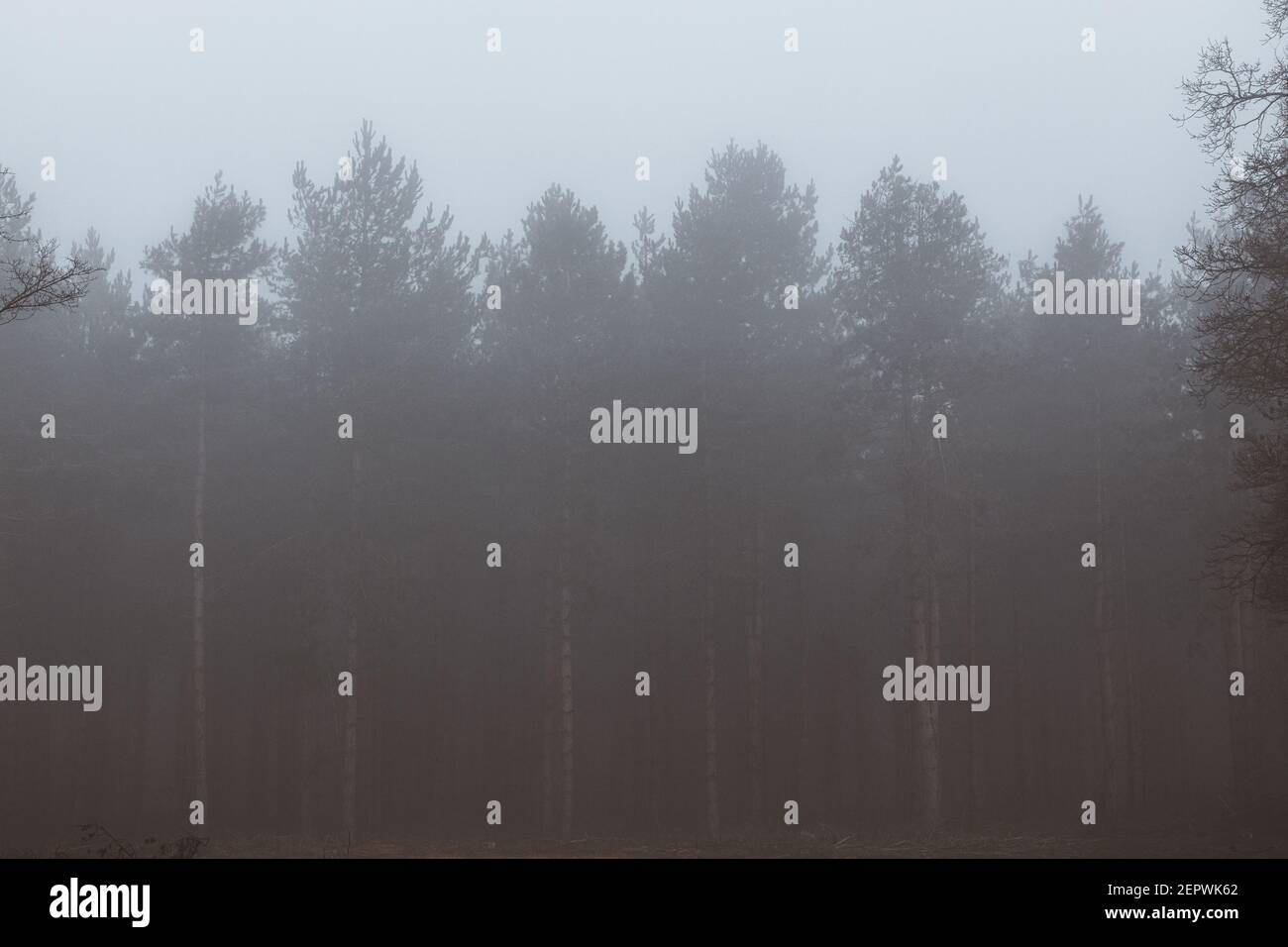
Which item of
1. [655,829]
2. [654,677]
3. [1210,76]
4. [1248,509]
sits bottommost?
[655,829]

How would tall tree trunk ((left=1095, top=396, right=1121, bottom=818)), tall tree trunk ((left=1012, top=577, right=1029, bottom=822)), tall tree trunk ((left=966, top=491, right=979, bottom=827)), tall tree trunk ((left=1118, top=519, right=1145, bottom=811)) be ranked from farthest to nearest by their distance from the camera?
tall tree trunk ((left=1012, top=577, right=1029, bottom=822)) < tall tree trunk ((left=1118, top=519, right=1145, bottom=811)) < tall tree trunk ((left=966, top=491, right=979, bottom=827)) < tall tree trunk ((left=1095, top=396, right=1121, bottom=818))

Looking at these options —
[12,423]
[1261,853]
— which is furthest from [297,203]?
[1261,853]

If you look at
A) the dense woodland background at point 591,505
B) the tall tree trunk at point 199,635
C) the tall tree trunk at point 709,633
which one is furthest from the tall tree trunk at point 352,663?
the tall tree trunk at point 709,633

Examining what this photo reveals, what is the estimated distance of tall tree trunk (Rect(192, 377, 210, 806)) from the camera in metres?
25.3

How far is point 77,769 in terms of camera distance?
29.9 meters

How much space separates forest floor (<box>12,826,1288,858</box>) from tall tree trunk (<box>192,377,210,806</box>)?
1.82m

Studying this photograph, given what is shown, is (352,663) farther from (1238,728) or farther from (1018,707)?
(1018,707)

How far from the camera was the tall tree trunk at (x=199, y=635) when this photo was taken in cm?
2534

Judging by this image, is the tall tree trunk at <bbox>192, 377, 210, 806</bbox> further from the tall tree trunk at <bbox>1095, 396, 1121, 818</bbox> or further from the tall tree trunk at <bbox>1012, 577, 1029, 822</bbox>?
the tall tree trunk at <bbox>1012, 577, 1029, 822</bbox>

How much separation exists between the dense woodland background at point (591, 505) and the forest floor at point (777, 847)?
69.4 inches

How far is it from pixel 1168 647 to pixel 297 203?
30.4 m

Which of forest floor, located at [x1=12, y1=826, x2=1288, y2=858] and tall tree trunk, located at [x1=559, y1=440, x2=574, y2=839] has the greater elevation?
tall tree trunk, located at [x1=559, y1=440, x2=574, y2=839]

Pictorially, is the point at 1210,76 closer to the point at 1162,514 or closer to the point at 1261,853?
the point at 1261,853

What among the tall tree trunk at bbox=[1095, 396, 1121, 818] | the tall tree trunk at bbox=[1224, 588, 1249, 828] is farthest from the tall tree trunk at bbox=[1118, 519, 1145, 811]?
the tall tree trunk at bbox=[1224, 588, 1249, 828]
